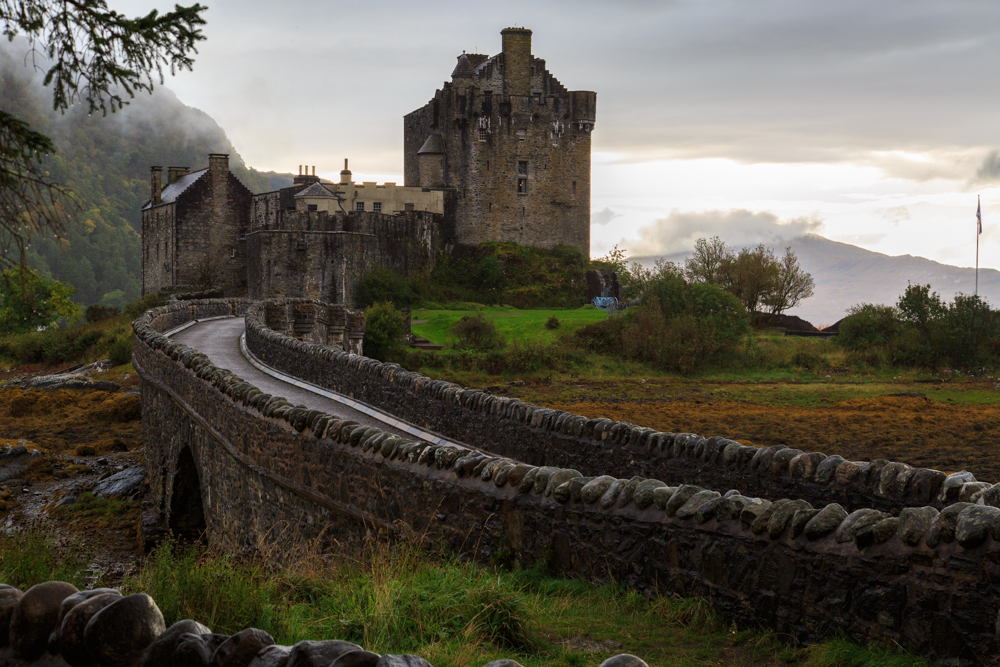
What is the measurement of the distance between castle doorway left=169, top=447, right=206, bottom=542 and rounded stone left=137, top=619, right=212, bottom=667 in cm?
1226

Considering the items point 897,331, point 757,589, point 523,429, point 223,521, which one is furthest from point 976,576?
A: point 897,331

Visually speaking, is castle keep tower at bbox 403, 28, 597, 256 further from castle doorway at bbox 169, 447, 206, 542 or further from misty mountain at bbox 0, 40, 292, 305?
castle doorway at bbox 169, 447, 206, 542

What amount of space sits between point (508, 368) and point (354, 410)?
26.5 metres

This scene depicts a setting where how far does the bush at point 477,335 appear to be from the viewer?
42938 millimetres

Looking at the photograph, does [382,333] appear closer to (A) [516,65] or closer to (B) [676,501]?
(B) [676,501]

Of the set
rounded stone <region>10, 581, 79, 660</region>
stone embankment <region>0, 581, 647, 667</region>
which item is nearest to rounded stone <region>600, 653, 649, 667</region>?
stone embankment <region>0, 581, 647, 667</region>

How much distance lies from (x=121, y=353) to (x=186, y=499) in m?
23.4

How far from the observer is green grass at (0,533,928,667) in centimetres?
531

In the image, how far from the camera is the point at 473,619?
5484 millimetres

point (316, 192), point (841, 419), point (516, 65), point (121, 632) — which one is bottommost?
point (841, 419)

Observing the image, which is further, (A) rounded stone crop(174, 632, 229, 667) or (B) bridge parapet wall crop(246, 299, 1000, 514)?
(B) bridge parapet wall crop(246, 299, 1000, 514)

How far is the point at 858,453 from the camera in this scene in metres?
20.8

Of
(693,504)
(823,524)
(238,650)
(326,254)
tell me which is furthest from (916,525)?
(326,254)

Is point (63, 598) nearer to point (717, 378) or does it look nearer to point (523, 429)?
point (523, 429)
